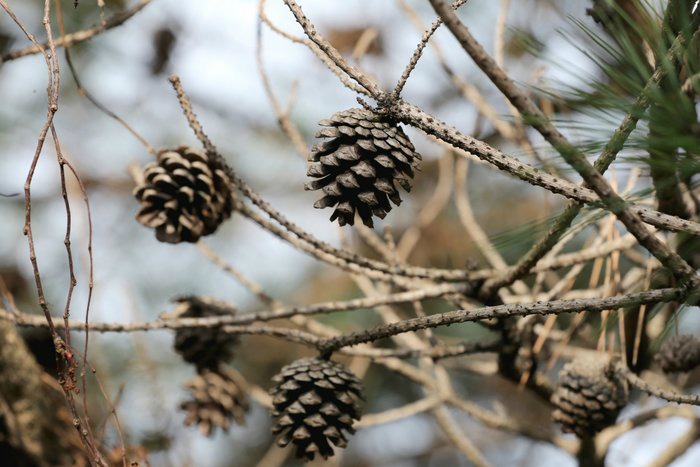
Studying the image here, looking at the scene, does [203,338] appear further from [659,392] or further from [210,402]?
[659,392]

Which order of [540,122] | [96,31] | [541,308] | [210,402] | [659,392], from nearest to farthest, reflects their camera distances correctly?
1. [540,122]
2. [541,308]
3. [659,392]
4. [96,31]
5. [210,402]

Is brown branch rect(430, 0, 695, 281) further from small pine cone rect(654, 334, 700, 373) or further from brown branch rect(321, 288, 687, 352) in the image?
small pine cone rect(654, 334, 700, 373)

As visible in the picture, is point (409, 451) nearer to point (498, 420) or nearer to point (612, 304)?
point (498, 420)

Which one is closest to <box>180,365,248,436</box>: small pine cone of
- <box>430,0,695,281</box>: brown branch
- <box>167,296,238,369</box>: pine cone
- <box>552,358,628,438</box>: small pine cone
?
<box>167,296,238,369</box>: pine cone

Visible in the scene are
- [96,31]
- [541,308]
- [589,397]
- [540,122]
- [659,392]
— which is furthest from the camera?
[96,31]

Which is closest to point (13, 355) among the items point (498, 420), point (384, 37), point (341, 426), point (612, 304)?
point (341, 426)

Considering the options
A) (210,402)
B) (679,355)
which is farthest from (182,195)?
(679,355)

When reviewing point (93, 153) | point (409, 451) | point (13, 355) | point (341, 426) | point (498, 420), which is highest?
point (93, 153)

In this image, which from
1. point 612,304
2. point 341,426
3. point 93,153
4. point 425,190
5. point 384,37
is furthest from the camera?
point 93,153
